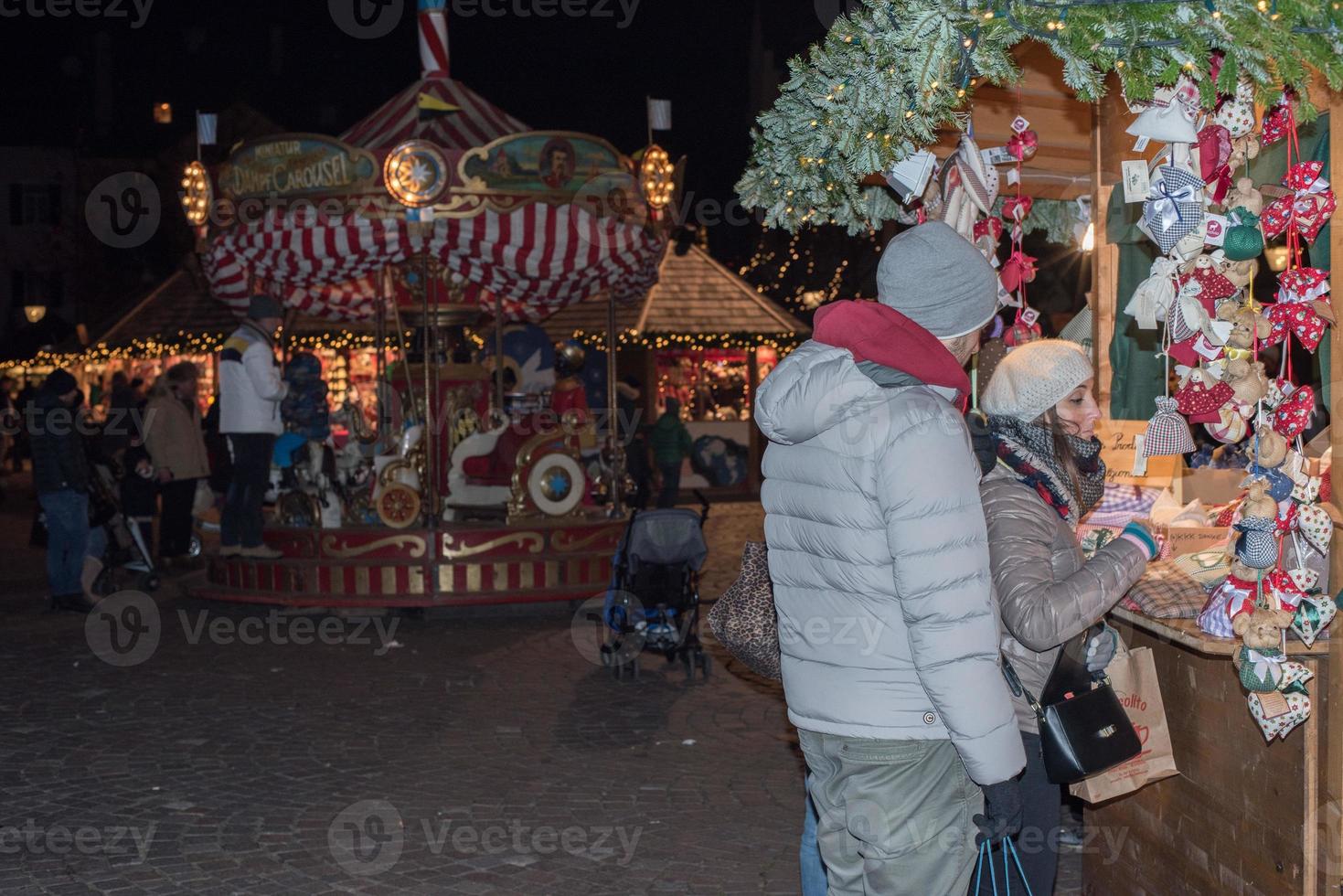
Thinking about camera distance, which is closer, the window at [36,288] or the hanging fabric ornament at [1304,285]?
the hanging fabric ornament at [1304,285]

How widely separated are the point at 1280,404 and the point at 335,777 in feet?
14.6

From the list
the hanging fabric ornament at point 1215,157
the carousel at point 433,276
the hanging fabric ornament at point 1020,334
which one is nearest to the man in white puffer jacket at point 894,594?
the hanging fabric ornament at point 1215,157

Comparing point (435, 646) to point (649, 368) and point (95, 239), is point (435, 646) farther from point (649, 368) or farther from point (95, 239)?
point (95, 239)

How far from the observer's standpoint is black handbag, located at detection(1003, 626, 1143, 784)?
3.34 meters

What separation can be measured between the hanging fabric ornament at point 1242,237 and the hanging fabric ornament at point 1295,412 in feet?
1.21

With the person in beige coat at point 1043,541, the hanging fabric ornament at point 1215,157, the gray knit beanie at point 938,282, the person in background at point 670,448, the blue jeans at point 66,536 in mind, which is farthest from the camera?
the person in background at point 670,448

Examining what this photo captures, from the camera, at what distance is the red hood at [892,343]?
110 inches

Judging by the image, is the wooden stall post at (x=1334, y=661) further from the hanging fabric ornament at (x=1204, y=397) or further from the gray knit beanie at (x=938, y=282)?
the gray knit beanie at (x=938, y=282)

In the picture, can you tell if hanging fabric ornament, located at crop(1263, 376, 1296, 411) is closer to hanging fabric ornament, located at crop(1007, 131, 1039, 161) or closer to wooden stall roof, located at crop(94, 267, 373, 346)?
hanging fabric ornament, located at crop(1007, 131, 1039, 161)

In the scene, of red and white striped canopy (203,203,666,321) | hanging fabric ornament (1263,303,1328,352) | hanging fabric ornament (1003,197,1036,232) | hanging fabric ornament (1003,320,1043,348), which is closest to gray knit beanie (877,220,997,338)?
hanging fabric ornament (1263,303,1328,352)

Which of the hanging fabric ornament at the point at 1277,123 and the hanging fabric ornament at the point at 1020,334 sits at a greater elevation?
the hanging fabric ornament at the point at 1277,123

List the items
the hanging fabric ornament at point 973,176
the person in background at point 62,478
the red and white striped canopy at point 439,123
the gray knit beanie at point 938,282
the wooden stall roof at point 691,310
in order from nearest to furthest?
the gray knit beanie at point 938,282, the hanging fabric ornament at point 973,176, the person in background at point 62,478, the red and white striped canopy at point 439,123, the wooden stall roof at point 691,310

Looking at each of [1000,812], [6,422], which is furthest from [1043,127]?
[6,422]

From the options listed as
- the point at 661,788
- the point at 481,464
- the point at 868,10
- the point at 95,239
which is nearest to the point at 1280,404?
the point at 868,10
